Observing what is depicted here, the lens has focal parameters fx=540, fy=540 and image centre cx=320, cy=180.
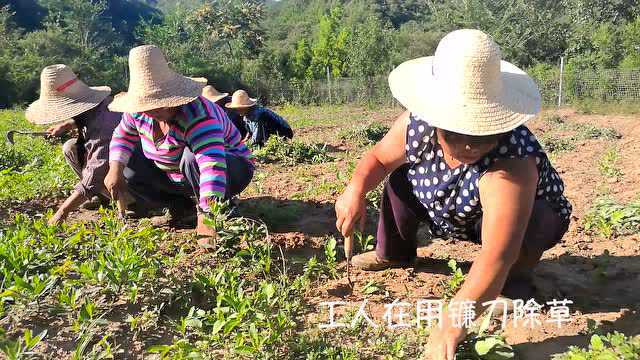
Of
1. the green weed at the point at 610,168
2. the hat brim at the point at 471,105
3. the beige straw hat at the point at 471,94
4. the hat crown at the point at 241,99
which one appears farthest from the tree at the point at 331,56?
the beige straw hat at the point at 471,94

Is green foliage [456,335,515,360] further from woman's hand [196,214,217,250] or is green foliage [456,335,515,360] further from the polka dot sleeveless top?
woman's hand [196,214,217,250]

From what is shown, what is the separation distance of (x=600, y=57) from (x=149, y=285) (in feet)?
79.3

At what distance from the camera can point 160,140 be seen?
3.25 metres

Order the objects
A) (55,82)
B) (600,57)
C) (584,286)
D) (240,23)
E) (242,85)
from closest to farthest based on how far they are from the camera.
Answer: (584,286) < (55,82) < (600,57) < (242,85) < (240,23)

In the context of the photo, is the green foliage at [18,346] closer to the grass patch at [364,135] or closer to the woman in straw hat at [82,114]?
the woman in straw hat at [82,114]

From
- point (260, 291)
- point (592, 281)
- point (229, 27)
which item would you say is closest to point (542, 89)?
point (592, 281)

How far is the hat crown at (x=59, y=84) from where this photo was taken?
3494 mm

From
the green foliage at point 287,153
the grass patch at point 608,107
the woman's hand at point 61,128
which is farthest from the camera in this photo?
the grass patch at point 608,107

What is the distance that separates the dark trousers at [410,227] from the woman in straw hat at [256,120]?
4448 millimetres

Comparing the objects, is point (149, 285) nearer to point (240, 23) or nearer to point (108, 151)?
point (108, 151)

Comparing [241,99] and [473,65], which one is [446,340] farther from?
[241,99]

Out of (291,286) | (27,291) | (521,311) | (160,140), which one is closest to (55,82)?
(160,140)

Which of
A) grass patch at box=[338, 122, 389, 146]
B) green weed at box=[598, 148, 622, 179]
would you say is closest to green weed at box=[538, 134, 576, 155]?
green weed at box=[598, 148, 622, 179]

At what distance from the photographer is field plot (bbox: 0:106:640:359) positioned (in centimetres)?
205
